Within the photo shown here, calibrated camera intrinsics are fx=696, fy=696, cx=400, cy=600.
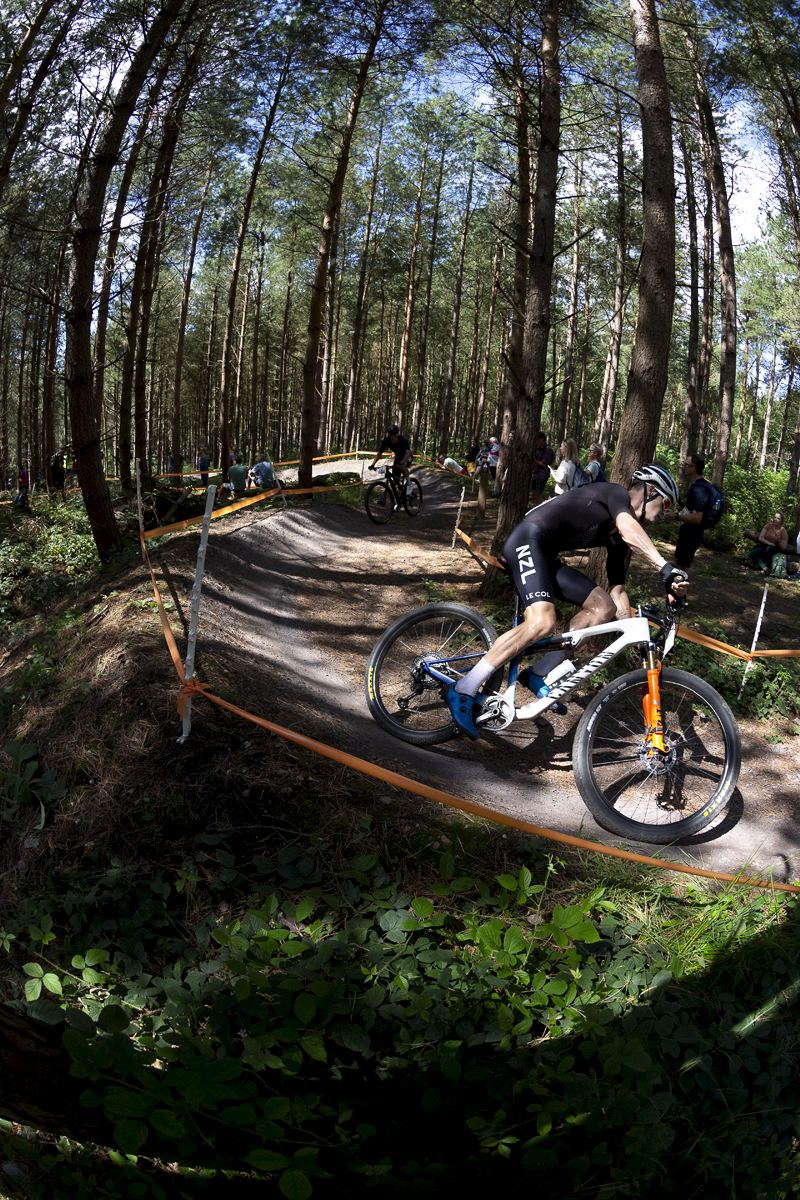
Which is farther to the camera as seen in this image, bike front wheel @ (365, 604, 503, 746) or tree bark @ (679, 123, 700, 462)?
tree bark @ (679, 123, 700, 462)

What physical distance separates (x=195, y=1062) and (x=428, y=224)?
1285 inches

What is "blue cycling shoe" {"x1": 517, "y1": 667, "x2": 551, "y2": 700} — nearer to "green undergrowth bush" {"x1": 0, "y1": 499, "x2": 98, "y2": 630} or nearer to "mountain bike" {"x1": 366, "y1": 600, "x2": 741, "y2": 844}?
"mountain bike" {"x1": 366, "y1": 600, "x2": 741, "y2": 844}

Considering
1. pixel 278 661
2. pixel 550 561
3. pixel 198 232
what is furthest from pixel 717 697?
pixel 198 232

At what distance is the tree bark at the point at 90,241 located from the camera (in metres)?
7.62

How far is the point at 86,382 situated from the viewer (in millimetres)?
8203

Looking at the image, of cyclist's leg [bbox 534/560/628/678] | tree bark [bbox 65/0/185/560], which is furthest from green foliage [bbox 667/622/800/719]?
tree bark [bbox 65/0/185/560]

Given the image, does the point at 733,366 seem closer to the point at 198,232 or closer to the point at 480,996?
the point at 480,996

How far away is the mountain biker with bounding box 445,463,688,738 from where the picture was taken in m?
4.35

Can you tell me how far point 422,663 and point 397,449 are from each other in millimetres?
9024

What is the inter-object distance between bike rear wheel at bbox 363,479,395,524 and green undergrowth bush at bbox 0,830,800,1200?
10.9m

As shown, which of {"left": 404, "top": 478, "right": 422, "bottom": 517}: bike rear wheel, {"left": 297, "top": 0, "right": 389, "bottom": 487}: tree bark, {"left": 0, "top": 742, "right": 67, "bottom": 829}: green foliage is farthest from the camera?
{"left": 404, "top": 478, "right": 422, "bottom": 517}: bike rear wheel

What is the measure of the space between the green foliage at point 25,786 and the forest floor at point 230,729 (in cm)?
7

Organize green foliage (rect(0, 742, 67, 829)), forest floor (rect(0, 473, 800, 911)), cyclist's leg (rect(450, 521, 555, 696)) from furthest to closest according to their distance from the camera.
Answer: cyclist's leg (rect(450, 521, 555, 696)), green foliage (rect(0, 742, 67, 829)), forest floor (rect(0, 473, 800, 911))

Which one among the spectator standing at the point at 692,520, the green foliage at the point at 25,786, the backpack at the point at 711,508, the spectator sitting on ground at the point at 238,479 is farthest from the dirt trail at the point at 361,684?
the spectator sitting on ground at the point at 238,479
